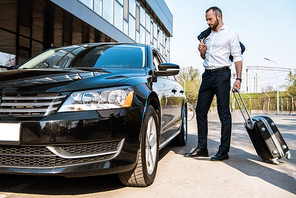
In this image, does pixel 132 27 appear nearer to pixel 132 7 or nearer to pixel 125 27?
pixel 132 7

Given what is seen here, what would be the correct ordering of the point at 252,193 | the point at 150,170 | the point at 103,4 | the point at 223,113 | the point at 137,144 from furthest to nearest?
the point at 103,4 → the point at 223,113 → the point at 150,170 → the point at 252,193 → the point at 137,144

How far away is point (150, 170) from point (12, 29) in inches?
417

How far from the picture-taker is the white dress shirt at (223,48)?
164 inches

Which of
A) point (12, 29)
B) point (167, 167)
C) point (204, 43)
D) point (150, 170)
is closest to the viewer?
point (150, 170)

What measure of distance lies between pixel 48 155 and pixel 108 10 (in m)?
13.2

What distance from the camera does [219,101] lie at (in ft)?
13.6

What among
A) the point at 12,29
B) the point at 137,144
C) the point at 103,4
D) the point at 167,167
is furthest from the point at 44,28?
the point at 137,144

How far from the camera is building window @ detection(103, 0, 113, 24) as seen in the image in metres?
14.1

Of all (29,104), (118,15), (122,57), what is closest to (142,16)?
(118,15)

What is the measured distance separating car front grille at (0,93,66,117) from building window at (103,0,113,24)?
40.5 feet

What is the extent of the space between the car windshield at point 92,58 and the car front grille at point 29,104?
110 cm

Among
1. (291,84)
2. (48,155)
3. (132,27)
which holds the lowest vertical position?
(48,155)

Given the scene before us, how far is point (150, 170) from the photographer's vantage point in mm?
2947

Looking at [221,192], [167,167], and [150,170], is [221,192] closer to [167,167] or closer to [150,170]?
[150,170]
